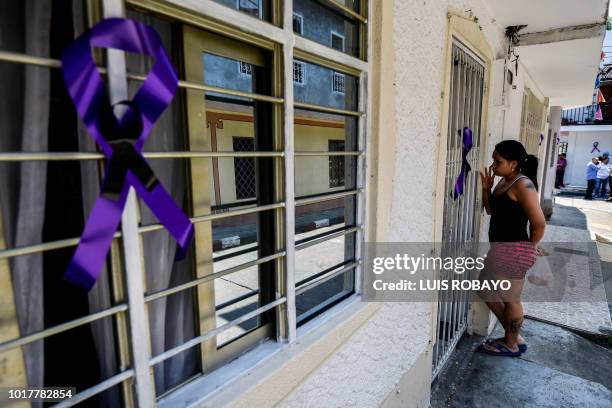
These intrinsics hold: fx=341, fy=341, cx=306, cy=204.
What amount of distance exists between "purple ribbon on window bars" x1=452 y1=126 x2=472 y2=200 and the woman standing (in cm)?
25

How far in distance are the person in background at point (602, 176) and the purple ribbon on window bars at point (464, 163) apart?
15599 millimetres

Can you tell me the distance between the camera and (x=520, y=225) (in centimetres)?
294

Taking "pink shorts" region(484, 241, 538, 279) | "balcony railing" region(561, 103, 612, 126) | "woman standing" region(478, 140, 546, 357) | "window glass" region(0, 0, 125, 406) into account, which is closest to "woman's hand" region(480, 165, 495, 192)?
"woman standing" region(478, 140, 546, 357)

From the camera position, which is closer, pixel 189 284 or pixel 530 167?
pixel 189 284

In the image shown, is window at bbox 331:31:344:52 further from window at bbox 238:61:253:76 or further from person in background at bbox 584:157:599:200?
person in background at bbox 584:157:599:200

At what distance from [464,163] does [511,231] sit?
721mm

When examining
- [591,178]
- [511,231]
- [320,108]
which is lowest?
[591,178]

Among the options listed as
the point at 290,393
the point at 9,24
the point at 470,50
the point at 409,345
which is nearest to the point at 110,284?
the point at 9,24

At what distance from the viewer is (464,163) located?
2.97 metres

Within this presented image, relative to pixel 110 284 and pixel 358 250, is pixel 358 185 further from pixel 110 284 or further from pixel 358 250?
pixel 110 284

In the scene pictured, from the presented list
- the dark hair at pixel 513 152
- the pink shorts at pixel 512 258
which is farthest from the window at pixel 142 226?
the pink shorts at pixel 512 258

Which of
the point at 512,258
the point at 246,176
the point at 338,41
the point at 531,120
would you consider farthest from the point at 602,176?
the point at 246,176

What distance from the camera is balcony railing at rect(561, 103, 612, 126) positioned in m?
18.4

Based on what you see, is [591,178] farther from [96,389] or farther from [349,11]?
[96,389]
